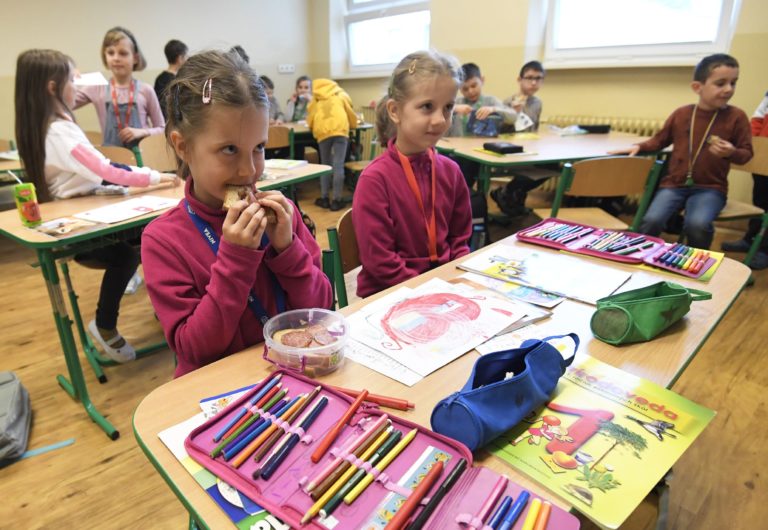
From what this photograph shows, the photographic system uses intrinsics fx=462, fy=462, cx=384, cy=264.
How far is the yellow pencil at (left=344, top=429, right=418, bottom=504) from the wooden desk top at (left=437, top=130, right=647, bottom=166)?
2.23 m

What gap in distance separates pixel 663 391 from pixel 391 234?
92 cm

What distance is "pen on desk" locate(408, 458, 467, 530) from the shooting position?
50cm

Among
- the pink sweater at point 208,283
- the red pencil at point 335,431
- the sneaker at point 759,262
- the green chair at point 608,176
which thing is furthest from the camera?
the sneaker at point 759,262

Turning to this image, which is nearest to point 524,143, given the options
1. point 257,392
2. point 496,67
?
point 496,67

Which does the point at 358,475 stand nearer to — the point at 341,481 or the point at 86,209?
the point at 341,481

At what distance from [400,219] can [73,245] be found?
1.20 metres

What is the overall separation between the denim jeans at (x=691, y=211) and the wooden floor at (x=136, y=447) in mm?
476

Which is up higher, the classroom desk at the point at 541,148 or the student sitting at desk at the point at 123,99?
the student sitting at desk at the point at 123,99

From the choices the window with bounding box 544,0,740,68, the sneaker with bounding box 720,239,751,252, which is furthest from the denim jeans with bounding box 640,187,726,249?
the window with bounding box 544,0,740,68

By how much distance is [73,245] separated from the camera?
1.69 meters

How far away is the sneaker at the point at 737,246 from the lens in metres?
3.38

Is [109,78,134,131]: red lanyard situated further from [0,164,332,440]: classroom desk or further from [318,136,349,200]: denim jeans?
[318,136,349,200]: denim jeans

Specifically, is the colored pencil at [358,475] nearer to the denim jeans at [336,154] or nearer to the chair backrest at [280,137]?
the chair backrest at [280,137]

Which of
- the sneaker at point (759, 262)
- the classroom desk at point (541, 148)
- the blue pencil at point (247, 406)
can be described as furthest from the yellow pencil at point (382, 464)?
the sneaker at point (759, 262)
